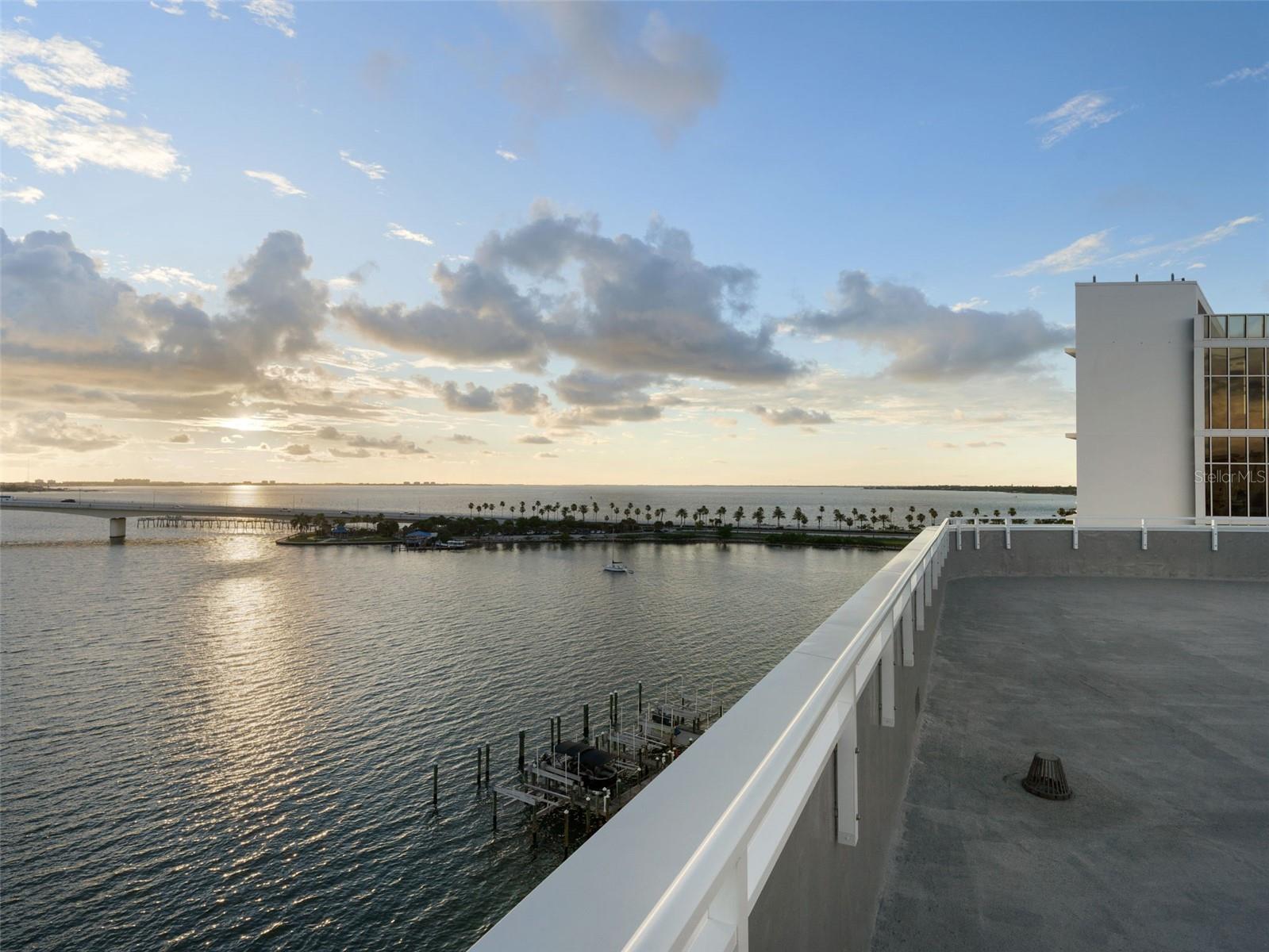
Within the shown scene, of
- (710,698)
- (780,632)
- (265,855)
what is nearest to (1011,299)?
(710,698)

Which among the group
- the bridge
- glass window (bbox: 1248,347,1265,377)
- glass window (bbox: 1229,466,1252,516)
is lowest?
the bridge

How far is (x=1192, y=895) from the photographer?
120 inches

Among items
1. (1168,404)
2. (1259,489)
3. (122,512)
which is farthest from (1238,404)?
(122,512)

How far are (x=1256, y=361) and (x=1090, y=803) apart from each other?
1067 inches

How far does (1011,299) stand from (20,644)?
5598 cm

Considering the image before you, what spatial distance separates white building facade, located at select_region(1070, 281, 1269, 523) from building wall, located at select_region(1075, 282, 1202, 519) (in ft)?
0.10

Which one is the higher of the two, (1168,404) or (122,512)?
(1168,404)

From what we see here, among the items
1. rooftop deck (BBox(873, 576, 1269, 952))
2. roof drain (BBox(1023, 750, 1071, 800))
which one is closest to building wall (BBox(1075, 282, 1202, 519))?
rooftop deck (BBox(873, 576, 1269, 952))

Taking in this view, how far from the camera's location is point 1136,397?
23.7m

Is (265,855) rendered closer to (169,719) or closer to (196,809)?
(196,809)

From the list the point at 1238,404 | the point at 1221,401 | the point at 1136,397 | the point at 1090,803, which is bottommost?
the point at 1090,803

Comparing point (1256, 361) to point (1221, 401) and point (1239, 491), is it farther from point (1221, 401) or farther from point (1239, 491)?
point (1239, 491)

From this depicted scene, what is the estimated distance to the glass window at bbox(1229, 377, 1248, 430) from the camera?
2208cm
